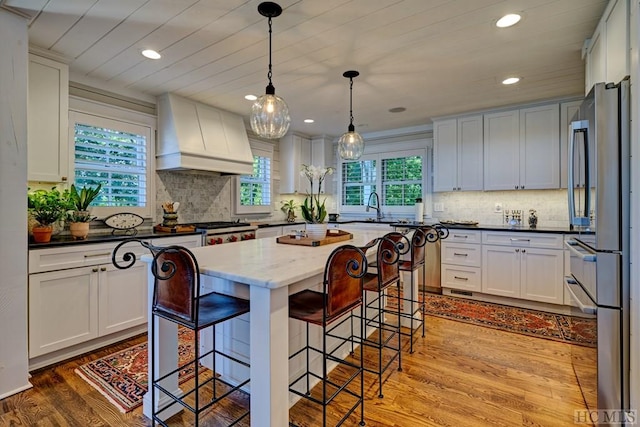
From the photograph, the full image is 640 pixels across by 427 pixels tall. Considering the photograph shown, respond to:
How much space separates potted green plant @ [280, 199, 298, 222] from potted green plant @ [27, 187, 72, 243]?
3384 millimetres

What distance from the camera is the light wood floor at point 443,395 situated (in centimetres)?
184

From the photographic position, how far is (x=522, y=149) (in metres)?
4.03

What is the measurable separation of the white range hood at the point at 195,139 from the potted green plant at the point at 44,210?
1.21m

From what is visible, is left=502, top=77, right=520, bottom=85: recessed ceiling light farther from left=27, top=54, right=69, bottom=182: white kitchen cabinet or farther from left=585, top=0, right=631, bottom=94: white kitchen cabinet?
left=27, top=54, right=69, bottom=182: white kitchen cabinet

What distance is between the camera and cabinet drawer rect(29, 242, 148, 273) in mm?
2342

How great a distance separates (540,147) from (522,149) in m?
0.19

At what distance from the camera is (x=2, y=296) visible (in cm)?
207

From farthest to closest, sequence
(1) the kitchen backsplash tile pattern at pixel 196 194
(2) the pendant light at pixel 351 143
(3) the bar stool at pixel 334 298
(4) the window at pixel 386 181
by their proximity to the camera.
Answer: (4) the window at pixel 386 181, (1) the kitchen backsplash tile pattern at pixel 196 194, (2) the pendant light at pixel 351 143, (3) the bar stool at pixel 334 298

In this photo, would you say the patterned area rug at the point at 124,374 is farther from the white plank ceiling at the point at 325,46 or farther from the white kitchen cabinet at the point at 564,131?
the white kitchen cabinet at the point at 564,131

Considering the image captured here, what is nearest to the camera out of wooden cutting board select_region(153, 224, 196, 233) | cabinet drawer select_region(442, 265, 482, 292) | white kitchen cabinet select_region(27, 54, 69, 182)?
white kitchen cabinet select_region(27, 54, 69, 182)

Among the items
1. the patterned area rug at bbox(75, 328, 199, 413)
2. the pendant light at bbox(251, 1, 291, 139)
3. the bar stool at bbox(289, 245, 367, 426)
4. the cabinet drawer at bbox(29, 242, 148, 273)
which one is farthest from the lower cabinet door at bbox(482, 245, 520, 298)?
the cabinet drawer at bbox(29, 242, 148, 273)

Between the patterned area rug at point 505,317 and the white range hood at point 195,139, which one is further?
the white range hood at point 195,139

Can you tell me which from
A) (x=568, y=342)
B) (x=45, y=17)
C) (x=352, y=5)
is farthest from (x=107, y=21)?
(x=568, y=342)

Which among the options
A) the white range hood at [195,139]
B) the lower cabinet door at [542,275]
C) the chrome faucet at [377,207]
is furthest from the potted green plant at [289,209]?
the lower cabinet door at [542,275]
